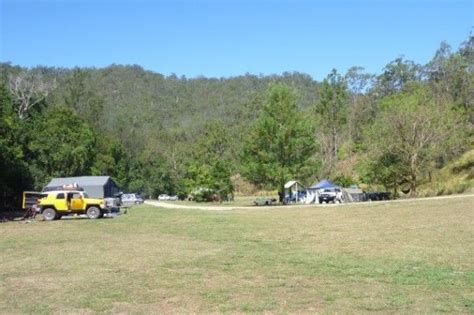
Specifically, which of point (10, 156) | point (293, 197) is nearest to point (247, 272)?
point (10, 156)

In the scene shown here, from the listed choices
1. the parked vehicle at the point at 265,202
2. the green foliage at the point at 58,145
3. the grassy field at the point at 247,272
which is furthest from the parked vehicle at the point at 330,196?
the grassy field at the point at 247,272

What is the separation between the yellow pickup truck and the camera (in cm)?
3753

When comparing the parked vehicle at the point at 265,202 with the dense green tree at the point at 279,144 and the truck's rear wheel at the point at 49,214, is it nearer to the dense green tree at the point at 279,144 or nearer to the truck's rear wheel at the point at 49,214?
the dense green tree at the point at 279,144

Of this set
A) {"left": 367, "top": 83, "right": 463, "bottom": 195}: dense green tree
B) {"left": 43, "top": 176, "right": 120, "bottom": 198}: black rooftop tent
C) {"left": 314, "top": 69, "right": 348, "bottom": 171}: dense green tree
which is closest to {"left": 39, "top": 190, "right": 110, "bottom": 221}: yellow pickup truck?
{"left": 43, "top": 176, "right": 120, "bottom": 198}: black rooftop tent

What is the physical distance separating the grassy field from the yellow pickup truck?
1428 centimetres

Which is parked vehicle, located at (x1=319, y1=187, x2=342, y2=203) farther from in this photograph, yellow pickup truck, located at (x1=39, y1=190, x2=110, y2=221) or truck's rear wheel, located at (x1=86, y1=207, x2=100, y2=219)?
truck's rear wheel, located at (x1=86, y1=207, x2=100, y2=219)

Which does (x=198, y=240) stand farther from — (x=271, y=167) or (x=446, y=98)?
(x=446, y=98)

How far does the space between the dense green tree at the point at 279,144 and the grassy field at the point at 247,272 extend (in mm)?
35990

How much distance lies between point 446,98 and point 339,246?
7924 centimetres

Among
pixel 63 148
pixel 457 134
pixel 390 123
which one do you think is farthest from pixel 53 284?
pixel 63 148

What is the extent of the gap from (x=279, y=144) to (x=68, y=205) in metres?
27.3

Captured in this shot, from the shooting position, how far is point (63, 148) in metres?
72.2

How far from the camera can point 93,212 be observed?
124ft

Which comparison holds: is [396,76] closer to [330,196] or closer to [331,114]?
[331,114]
